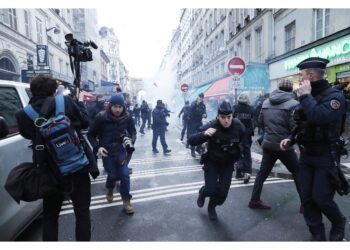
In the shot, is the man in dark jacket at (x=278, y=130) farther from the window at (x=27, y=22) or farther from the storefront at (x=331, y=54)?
the window at (x=27, y=22)

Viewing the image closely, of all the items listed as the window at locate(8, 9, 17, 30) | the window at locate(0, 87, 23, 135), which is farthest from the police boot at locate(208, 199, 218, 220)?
the window at locate(8, 9, 17, 30)

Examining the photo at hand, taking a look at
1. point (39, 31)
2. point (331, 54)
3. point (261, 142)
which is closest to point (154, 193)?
point (261, 142)

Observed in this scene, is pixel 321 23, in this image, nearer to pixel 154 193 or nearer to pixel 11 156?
pixel 154 193

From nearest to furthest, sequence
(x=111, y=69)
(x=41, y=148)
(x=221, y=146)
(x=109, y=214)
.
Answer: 1. (x=41, y=148)
2. (x=221, y=146)
3. (x=109, y=214)
4. (x=111, y=69)

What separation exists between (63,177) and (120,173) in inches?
68.3

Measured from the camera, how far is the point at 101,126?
409 centimetres

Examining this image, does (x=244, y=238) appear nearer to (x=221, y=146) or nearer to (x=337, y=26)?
(x=221, y=146)

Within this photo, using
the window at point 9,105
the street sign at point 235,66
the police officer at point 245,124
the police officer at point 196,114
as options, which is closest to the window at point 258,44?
the street sign at point 235,66

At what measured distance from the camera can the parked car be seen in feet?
8.63

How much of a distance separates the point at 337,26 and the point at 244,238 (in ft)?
31.0

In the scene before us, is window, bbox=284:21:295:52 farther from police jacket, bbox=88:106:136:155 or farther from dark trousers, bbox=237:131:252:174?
police jacket, bbox=88:106:136:155

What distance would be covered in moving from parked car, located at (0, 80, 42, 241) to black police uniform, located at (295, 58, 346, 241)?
2644mm

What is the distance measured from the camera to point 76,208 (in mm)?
2545
